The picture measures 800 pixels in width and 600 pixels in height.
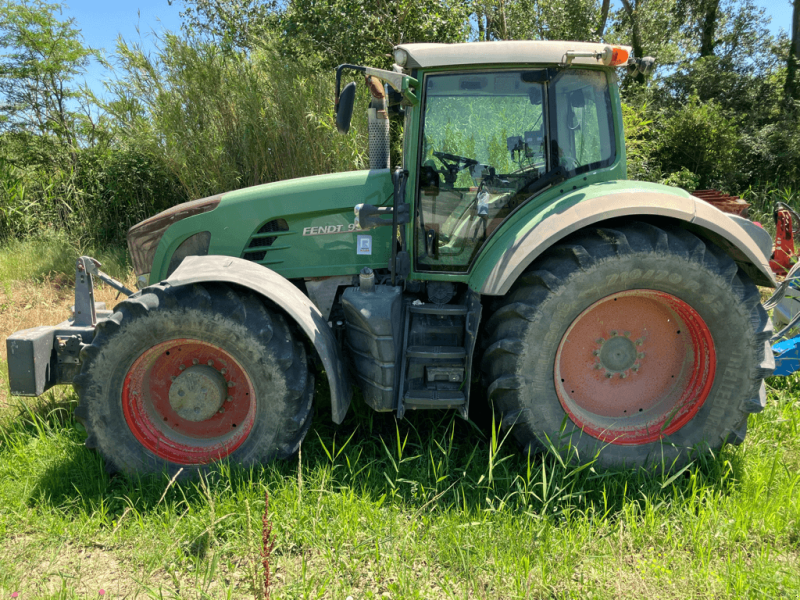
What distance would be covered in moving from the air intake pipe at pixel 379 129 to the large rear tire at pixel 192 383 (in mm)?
1138

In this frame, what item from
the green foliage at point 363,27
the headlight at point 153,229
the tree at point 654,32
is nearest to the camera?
the headlight at point 153,229

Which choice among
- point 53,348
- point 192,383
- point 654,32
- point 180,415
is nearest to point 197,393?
point 192,383

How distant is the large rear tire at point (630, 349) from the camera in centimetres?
249

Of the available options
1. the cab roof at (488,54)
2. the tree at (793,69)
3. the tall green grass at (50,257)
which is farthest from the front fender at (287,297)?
the tree at (793,69)

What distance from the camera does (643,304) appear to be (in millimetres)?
2719

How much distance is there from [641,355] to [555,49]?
5.27 feet

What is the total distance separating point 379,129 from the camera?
3.06 m

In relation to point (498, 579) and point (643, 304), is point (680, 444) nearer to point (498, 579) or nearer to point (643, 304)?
point (643, 304)

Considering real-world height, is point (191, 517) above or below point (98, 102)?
below

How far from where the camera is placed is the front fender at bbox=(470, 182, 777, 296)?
2436 mm

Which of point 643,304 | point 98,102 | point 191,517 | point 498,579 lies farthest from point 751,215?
point 98,102

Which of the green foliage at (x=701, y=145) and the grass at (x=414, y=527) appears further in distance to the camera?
the green foliage at (x=701, y=145)

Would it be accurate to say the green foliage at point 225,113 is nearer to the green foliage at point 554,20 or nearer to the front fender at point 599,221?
the front fender at point 599,221

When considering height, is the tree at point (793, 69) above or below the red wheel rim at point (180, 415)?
above
